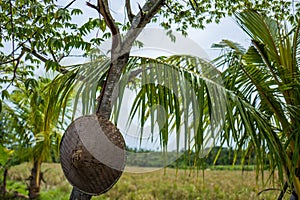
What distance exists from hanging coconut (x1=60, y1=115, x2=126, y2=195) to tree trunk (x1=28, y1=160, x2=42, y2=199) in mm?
2777

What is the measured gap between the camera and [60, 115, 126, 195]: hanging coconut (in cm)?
100

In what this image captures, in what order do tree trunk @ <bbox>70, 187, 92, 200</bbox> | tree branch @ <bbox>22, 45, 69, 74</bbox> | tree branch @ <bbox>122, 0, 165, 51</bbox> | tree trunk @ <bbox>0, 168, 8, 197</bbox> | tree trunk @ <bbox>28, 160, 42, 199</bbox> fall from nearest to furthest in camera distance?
tree trunk @ <bbox>70, 187, 92, 200</bbox>, tree branch @ <bbox>122, 0, 165, 51</bbox>, tree branch @ <bbox>22, 45, 69, 74</bbox>, tree trunk @ <bbox>28, 160, 42, 199</bbox>, tree trunk @ <bbox>0, 168, 8, 197</bbox>

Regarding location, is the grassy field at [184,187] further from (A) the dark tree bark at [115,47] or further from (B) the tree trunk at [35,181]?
(A) the dark tree bark at [115,47]

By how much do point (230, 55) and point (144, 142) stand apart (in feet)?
3.01

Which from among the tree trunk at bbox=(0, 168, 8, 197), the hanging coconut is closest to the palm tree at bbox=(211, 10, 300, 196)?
the hanging coconut

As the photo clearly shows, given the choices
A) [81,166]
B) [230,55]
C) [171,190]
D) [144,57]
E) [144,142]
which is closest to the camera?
[81,166]

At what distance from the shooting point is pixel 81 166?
3.29 ft

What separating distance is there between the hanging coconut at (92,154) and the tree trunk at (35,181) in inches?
109

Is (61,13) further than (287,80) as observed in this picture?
No

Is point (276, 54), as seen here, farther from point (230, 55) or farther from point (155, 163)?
point (155, 163)

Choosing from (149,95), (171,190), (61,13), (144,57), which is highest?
(61,13)

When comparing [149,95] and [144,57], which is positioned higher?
[144,57]

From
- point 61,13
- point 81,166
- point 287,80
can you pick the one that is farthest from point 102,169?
point 287,80

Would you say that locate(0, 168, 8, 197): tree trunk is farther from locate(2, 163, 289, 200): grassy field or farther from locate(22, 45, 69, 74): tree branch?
locate(22, 45, 69, 74): tree branch
